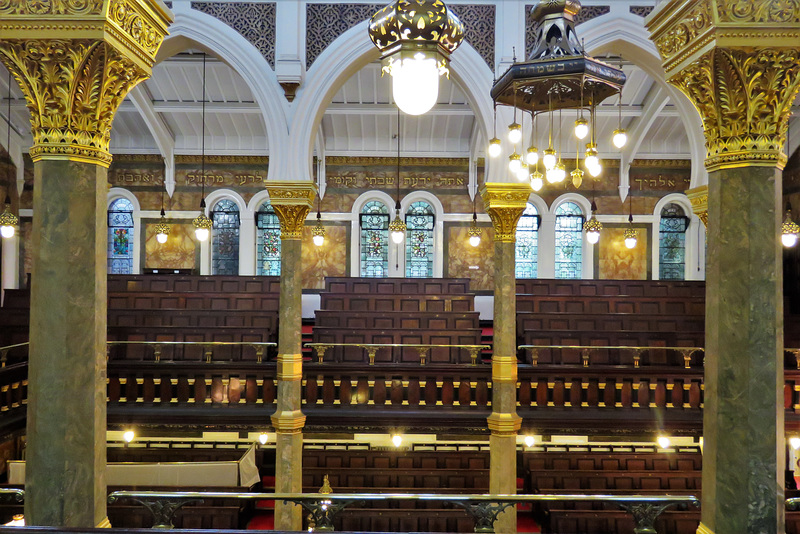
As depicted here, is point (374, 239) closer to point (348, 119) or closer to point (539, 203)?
point (348, 119)

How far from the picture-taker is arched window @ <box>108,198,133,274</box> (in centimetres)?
1487

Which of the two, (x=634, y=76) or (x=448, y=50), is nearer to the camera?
(x=448, y=50)

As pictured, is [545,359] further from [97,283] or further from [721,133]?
[97,283]

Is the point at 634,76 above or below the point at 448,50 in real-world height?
above

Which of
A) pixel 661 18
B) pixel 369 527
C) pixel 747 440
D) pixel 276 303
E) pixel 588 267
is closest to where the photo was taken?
pixel 747 440

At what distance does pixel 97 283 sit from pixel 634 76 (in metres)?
11.9

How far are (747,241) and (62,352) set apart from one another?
12.4 ft

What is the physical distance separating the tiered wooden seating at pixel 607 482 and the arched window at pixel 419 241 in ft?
22.2

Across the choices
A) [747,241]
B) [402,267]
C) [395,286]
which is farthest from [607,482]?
[402,267]

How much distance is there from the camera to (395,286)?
12.2 metres

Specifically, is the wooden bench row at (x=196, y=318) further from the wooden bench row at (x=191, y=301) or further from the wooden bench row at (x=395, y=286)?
the wooden bench row at (x=395, y=286)

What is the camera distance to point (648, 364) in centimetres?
930

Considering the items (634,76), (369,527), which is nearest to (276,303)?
(369,527)

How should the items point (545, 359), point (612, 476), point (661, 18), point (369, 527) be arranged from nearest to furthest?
point (661, 18) → point (369, 527) → point (612, 476) → point (545, 359)
